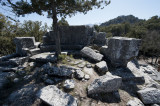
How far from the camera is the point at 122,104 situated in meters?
3.09

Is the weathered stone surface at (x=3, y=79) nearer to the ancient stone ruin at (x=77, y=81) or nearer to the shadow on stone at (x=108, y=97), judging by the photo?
the ancient stone ruin at (x=77, y=81)

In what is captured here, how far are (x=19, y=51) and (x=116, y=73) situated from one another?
6.35 m

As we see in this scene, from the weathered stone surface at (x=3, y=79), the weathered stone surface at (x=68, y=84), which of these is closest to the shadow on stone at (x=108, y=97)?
the weathered stone surface at (x=68, y=84)

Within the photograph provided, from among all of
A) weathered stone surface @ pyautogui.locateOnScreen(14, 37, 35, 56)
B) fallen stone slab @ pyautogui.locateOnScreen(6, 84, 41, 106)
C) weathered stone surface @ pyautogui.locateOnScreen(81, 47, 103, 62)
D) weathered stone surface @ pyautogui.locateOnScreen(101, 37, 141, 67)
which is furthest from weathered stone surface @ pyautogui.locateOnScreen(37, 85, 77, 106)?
weathered stone surface @ pyautogui.locateOnScreen(14, 37, 35, 56)

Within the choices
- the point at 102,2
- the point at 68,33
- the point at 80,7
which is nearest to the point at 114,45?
the point at 102,2

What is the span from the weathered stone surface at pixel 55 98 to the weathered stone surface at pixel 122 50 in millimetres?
3542

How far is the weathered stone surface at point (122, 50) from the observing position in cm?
458

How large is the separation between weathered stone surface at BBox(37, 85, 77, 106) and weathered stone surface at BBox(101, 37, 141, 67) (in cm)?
354

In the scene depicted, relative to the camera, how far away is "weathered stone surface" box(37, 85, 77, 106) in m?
2.50

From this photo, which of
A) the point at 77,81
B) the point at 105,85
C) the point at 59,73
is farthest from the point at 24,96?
the point at 105,85

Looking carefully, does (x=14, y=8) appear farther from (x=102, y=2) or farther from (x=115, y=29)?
(x=115, y=29)

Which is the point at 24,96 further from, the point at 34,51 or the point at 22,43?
the point at 22,43

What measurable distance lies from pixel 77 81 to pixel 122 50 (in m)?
3.01

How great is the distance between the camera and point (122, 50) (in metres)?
4.79
